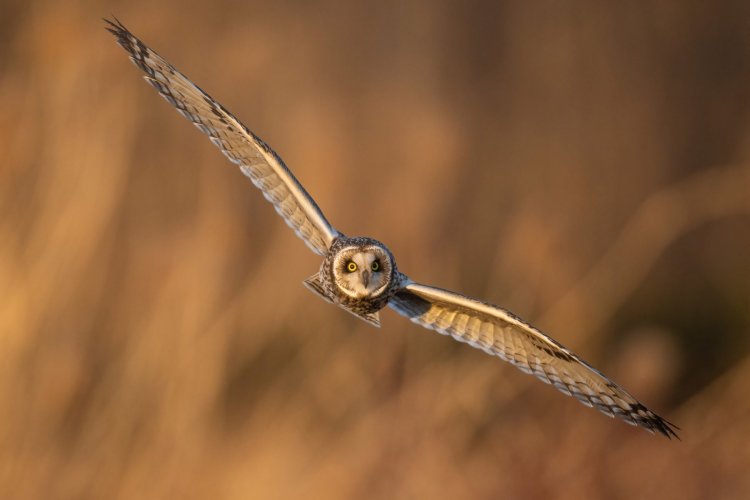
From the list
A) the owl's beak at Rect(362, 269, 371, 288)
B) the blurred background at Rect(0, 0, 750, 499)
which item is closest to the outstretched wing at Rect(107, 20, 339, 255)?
the owl's beak at Rect(362, 269, 371, 288)

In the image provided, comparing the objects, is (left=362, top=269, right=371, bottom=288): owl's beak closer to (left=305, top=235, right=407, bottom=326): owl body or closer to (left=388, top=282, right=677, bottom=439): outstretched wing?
(left=305, top=235, right=407, bottom=326): owl body

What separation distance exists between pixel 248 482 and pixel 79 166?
186 centimetres

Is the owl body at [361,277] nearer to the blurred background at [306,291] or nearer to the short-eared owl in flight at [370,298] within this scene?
the short-eared owl in flight at [370,298]

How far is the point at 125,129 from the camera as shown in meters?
5.82

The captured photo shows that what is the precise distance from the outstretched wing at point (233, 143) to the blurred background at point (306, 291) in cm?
180

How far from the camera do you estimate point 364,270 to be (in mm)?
3338

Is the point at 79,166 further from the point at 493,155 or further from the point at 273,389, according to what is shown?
the point at 493,155

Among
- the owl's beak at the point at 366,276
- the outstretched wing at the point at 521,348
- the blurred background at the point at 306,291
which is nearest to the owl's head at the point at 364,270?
the owl's beak at the point at 366,276

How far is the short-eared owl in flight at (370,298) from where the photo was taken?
3.45m

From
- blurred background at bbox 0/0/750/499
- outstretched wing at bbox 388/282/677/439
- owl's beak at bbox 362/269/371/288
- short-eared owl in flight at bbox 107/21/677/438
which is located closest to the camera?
owl's beak at bbox 362/269/371/288

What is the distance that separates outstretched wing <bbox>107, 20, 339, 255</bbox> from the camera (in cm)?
364

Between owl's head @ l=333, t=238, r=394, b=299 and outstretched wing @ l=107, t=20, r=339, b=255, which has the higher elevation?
outstretched wing @ l=107, t=20, r=339, b=255

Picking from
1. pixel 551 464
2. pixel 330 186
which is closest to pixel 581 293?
pixel 551 464

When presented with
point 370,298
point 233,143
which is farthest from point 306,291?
point 370,298
